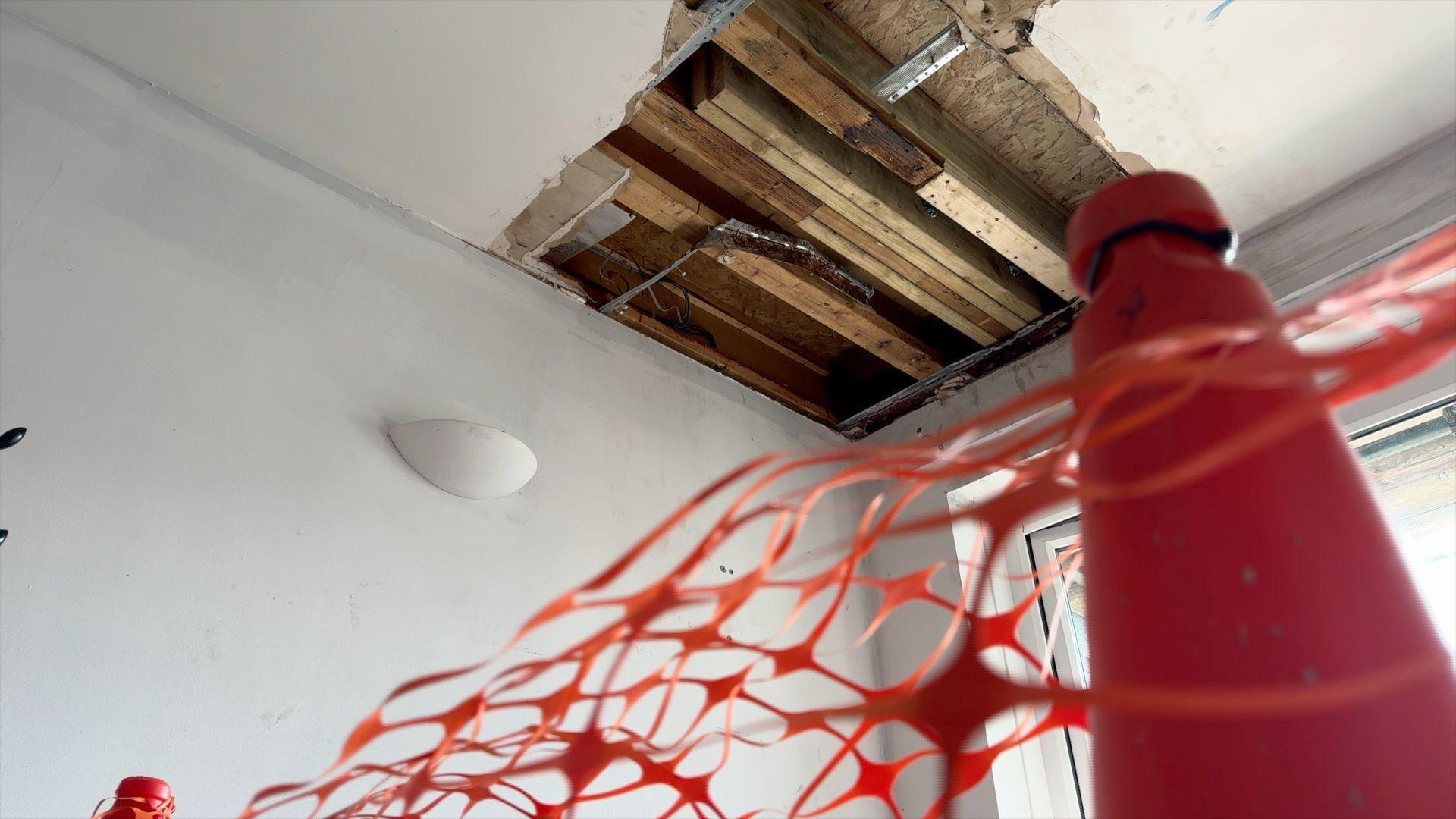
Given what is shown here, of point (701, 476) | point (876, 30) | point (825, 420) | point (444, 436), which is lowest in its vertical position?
point (444, 436)

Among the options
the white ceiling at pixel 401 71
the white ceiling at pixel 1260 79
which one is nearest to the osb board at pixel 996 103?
the white ceiling at pixel 1260 79

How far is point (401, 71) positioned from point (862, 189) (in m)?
0.91

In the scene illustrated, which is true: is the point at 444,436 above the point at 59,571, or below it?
above

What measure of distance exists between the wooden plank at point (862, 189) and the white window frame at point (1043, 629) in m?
0.48

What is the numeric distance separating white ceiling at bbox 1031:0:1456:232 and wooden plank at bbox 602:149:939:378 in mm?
731

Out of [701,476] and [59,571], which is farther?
[701,476]

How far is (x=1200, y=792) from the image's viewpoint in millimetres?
179

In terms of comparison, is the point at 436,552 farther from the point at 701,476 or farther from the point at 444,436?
the point at 701,476

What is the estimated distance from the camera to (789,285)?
2094mm

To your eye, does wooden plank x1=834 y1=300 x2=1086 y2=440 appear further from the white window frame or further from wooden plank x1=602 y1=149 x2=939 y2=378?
the white window frame

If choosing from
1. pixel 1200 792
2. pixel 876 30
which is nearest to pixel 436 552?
pixel 876 30

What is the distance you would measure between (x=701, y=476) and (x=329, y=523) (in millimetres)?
900

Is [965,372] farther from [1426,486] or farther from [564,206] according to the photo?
[564,206]

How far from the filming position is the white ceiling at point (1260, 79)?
1.44 m
